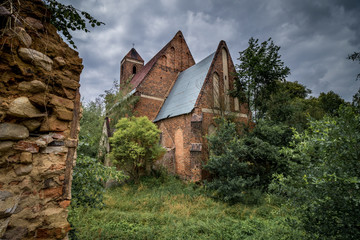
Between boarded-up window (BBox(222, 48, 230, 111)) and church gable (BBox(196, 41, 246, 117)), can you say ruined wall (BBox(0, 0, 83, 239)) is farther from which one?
boarded-up window (BBox(222, 48, 230, 111))

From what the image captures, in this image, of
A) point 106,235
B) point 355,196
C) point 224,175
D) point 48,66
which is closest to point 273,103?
point 224,175

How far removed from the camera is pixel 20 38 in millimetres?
2152

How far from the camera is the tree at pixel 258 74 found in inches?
461

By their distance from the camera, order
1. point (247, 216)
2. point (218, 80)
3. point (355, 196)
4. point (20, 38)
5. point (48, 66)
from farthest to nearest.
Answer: point (218, 80) < point (247, 216) < point (355, 196) < point (48, 66) < point (20, 38)

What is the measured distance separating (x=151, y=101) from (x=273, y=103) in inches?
391

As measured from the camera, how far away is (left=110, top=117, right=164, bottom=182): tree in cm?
1073

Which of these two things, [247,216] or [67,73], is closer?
[67,73]

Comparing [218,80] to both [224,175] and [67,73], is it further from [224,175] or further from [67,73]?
[67,73]

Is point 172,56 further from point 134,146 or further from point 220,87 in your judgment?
point 134,146

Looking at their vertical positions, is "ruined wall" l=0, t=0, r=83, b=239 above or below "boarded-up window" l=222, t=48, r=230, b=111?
below

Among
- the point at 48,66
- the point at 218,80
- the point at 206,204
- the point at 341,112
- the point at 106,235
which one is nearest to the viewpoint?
the point at 48,66

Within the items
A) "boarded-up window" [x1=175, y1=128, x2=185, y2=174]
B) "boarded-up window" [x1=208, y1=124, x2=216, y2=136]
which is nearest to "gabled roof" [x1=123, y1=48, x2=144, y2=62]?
"boarded-up window" [x1=175, y1=128, x2=185, y2=174]

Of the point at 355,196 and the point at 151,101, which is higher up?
the point at 151,101

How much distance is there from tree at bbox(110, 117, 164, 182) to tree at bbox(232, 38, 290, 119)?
22.5 feet
